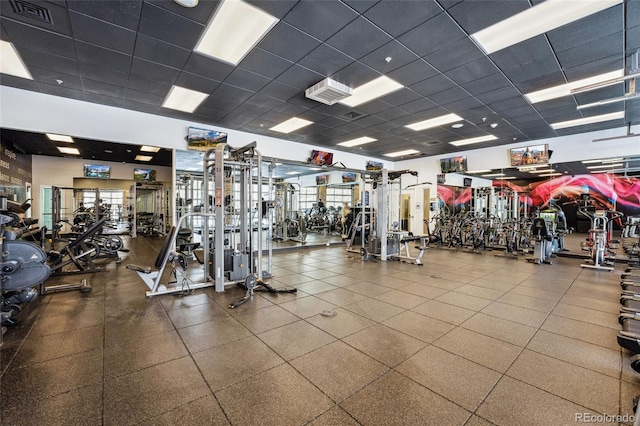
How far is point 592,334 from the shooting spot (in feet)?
9.32

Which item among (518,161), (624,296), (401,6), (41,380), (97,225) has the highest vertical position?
(401,6)

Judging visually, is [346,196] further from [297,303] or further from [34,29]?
[34,29]

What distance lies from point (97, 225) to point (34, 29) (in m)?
3.11

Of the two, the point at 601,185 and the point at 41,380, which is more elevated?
the point at 601,185

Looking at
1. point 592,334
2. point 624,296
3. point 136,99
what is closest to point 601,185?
point 624,296

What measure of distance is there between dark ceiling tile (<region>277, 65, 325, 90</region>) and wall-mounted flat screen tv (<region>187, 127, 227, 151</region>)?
351 cm

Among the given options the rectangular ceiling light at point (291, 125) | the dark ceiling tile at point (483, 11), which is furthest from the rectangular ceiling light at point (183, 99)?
the dark ceiling tile at point (483, 11)

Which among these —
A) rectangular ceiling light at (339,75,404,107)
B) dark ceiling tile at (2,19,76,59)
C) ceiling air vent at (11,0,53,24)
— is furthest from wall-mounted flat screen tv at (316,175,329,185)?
ceiling air vent at (11,0,53,24)

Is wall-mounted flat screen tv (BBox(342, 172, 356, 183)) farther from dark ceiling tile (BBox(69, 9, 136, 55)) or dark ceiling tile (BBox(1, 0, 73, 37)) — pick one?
dark ceiling tile (BBox(1, 0, 73, 37))

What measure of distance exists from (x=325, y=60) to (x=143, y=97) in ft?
13.4

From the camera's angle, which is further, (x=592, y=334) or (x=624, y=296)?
(x=624, y=296)

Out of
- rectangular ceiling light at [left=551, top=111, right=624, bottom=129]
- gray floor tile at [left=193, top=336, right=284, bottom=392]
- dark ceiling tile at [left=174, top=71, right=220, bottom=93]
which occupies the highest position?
dark ceiling tile at [left=174, top=71, right=220, bottom=93]

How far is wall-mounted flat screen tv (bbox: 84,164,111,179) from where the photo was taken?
11.8 m

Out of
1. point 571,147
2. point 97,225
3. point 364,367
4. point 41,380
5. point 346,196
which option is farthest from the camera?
point 346,196
